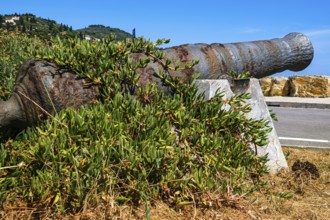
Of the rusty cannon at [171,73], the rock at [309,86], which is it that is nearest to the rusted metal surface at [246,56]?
the rusty cannon at [171,73]

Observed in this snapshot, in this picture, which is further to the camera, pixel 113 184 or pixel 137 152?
pixel 137 152

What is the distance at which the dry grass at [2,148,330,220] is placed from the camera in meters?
3.12

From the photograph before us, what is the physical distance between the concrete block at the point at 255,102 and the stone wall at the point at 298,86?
13606mm

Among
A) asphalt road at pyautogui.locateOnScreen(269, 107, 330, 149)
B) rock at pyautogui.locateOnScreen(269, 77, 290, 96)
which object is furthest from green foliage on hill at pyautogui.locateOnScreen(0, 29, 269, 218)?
rock at pyautogui.locateOnScreen(269, 77, 290, 96)

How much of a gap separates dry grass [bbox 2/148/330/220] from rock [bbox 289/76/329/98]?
1381cm

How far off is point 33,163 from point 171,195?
3.42 ft

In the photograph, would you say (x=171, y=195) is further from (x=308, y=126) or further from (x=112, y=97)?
(x=308, y=126)

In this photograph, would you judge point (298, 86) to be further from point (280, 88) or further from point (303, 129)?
point (303, 129)

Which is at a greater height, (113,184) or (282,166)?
(113,184)

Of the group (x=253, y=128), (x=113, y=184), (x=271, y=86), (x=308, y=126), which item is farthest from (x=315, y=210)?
(x=271, y=86)

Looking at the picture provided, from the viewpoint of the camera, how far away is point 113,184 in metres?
3.25

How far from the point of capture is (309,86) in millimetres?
18672

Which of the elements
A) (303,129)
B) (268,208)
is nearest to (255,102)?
(268,208)

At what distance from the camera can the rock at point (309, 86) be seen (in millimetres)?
18344
